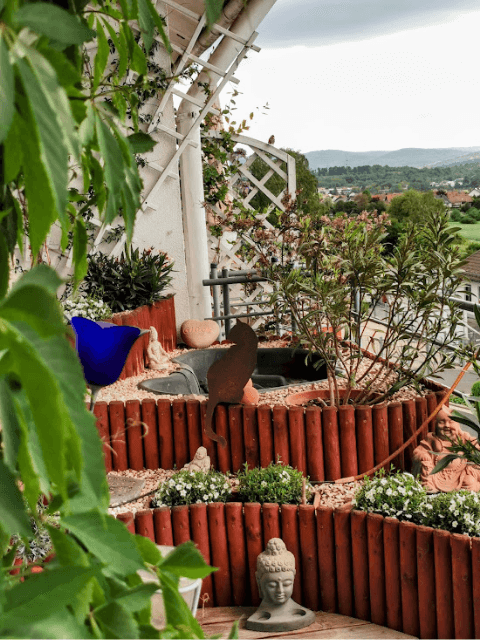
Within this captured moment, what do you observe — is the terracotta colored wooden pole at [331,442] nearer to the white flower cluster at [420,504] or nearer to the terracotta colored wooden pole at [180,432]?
the white flower cluster at [420,504]

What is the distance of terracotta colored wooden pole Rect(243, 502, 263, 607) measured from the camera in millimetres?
3183

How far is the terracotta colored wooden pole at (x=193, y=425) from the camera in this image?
13.4 feet

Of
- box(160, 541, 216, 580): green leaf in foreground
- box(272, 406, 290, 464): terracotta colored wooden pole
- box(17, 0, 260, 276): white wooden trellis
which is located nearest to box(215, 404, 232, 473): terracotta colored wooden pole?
box(272, 406, 290, 464): terracotta colored wooden pole

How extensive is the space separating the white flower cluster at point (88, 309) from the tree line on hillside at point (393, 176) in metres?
24.8

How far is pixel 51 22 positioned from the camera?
12.5 inches

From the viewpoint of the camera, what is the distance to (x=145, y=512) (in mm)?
3209

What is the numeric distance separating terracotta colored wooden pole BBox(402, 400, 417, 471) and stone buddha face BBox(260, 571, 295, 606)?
1276mm

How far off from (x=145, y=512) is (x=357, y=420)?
4.36ft

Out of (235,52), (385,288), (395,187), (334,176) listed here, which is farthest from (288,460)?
(334,176)

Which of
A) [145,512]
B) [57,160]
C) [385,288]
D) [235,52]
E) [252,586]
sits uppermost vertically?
[235,52]

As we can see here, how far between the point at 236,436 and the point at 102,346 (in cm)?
255

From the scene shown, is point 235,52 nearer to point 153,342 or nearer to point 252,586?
point 153,342

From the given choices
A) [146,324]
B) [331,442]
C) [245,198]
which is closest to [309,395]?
[331,442]

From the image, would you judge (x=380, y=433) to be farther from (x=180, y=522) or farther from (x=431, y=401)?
(x=180, y=522)
